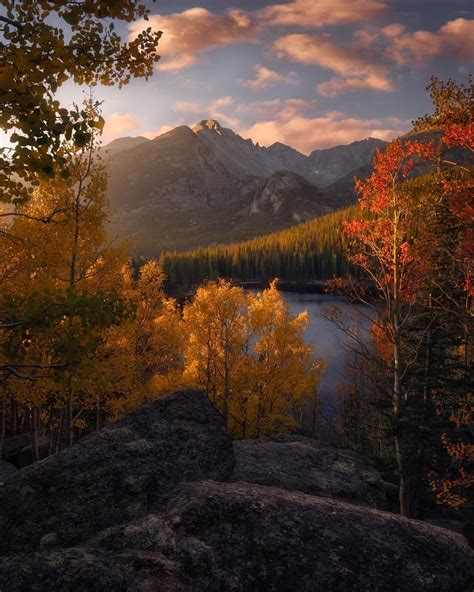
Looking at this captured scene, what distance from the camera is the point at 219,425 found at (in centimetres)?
1041

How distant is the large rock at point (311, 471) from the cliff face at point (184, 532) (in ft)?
8.43

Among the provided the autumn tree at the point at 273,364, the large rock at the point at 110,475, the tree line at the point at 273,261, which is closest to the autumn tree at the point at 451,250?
the large rock at the point at 110,475

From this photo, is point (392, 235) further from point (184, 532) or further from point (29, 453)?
point (29, 453)

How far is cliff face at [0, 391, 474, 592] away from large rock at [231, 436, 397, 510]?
8.43ft

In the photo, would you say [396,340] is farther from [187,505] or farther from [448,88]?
[187,505]

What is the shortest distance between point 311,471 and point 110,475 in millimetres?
7040

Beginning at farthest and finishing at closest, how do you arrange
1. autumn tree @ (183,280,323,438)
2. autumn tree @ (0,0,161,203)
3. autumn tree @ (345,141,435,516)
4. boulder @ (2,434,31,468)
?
autumn tree @ (183,280,323,438) → boulder @ (2,434,31,468) → autumn tree @ (345,141,435,516) → autumn tree @ (0,0,161,203)

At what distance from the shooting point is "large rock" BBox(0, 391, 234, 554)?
6996 mm

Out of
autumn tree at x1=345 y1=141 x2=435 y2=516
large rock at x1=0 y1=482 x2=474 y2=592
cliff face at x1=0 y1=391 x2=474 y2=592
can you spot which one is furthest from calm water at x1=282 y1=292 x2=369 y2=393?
large rock at x1=0 y1=482 x2=474 y2=592

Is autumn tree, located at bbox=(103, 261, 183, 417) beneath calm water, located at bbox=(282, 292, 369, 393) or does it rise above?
above

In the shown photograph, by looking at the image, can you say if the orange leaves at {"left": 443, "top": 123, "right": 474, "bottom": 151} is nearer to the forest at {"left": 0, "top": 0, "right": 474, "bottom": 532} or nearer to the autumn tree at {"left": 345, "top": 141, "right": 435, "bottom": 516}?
the forest at {"left": 0, "top": 0, "right": 474, "bottom": 532}

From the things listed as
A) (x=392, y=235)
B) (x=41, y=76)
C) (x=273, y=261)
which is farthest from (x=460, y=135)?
(x=273, y=261)

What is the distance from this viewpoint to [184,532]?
570cm

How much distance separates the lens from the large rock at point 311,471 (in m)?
11.4
